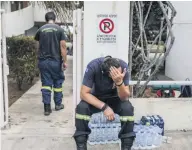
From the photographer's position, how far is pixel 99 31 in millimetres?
4441

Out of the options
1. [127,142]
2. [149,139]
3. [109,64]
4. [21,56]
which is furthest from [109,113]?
[21,56]

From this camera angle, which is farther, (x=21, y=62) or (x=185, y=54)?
(x=21, y=62)

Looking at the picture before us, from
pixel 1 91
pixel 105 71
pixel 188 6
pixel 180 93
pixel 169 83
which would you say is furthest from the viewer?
pixel 188 6

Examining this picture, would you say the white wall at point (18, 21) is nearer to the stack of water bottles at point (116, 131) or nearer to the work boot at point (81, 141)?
the stack of water bottles at point (116, 131)

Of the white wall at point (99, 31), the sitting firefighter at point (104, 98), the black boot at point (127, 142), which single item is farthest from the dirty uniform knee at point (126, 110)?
the white wall at point (99, 31)

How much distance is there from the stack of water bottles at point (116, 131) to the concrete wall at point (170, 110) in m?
0.25

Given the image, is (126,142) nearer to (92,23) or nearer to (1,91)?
(92,23)

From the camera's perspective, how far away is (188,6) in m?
5.90

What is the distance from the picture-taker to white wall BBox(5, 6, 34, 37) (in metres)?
16.3

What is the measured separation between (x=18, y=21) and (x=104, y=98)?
14.3 meters

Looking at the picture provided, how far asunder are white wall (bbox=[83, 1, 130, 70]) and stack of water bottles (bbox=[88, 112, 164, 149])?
0.78 metres

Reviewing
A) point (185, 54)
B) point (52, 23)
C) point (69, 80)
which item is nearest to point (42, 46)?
point (52, 23)

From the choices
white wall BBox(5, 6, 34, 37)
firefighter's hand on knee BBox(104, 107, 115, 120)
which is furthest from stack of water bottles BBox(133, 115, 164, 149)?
white wall BBox(5, 6, 34, 37)

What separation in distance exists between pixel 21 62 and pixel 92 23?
3492 mm
